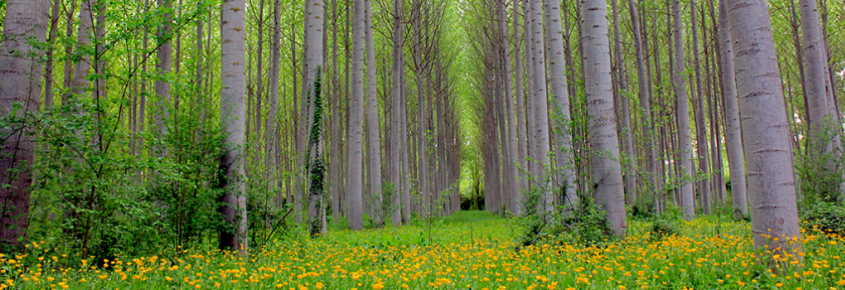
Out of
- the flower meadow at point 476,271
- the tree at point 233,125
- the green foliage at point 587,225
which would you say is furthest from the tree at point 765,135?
the tree at point 233,125

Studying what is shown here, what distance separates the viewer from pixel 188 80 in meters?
5.05

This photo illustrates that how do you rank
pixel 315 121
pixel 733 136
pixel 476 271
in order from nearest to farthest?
pixel 476 271 < pixel 315 121 < pixel 733 136

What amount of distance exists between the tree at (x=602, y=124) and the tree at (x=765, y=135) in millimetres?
2210

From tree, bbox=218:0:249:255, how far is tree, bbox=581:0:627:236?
4763mm

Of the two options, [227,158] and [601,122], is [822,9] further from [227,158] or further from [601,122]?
[227,158]

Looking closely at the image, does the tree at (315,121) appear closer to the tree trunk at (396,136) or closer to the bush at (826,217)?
the tree trunk at (396,136)

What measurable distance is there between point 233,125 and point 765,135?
5804 millimetres

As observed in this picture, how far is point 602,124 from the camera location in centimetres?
607

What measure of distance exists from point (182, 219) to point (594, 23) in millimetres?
5957

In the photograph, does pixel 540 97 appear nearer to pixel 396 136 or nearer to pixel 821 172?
pixel 821 172

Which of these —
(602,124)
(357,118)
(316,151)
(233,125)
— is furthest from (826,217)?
Answer: (357,118)

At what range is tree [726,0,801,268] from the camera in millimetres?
3604

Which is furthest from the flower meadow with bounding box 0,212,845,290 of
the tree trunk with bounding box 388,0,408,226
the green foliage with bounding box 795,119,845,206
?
the tree trunk with bounding box 388,0,408,226

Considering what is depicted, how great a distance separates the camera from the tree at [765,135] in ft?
11.8
